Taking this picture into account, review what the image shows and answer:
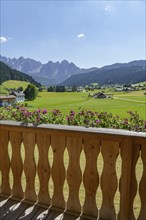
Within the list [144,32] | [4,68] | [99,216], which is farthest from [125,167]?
[4,68]

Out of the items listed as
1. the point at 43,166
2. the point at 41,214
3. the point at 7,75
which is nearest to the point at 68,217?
the point at 41,214

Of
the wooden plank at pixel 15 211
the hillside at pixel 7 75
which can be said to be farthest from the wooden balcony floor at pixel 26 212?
the hillside at pixel 7 75

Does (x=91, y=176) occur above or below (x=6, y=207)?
above

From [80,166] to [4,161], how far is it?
2.74 feet

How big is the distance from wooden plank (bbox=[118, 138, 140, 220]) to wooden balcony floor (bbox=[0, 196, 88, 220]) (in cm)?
42

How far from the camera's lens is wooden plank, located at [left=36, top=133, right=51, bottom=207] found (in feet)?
6.57

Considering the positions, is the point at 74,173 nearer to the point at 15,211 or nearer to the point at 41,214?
the point at 41,214

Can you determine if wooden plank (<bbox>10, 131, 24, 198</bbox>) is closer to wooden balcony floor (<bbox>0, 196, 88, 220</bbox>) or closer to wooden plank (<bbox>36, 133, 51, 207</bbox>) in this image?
wooden balcony floor (<bbox>0, 196, 88, 220</bbox>)

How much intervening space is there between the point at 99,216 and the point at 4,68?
287 feet

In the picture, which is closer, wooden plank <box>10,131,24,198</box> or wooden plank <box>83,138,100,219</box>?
wooden plank <box>83,138,100,219</box>

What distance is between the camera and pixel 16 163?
2.19 m

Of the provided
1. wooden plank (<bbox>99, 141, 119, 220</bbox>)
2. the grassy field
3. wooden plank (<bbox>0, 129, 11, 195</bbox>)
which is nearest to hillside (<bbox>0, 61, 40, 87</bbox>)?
the grassy field

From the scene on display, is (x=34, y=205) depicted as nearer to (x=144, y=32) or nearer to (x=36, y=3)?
(x=36, y=3)

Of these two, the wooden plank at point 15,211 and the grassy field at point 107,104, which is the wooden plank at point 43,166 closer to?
the wooden plank at point 15,211
